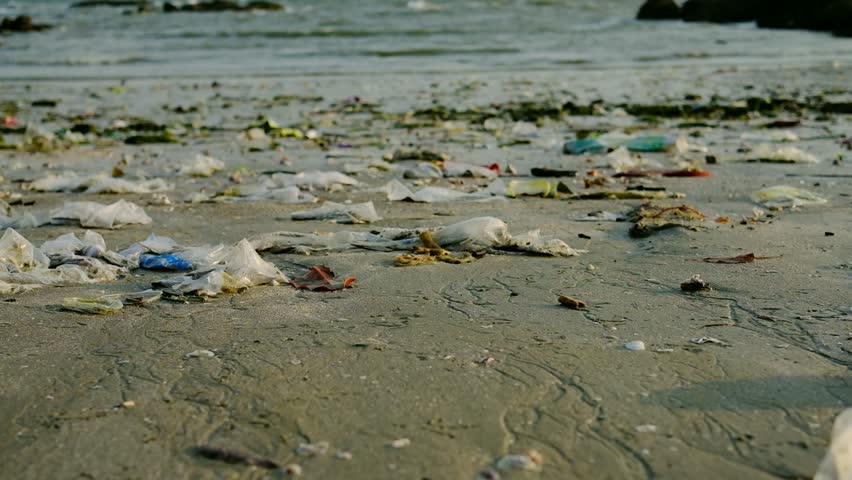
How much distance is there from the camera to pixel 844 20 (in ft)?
92.0

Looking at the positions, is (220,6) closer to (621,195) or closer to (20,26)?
(20,26)

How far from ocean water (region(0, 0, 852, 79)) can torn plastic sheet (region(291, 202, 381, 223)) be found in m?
12.7

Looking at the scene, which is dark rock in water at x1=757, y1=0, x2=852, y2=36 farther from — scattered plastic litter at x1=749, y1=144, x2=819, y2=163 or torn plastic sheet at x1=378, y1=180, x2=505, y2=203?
A: torn plastic sheet at x1=378, y1=180, x2=505, y2=203

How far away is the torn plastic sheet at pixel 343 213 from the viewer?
18.3 feet

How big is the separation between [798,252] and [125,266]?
306 centimetres

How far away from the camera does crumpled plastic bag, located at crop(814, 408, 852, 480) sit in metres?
2.08

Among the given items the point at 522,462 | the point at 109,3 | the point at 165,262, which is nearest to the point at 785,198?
the point at 165,262

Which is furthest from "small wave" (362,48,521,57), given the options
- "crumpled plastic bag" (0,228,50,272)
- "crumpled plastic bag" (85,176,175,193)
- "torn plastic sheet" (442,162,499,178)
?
"crumpled plastic bag" (0,228,50,272)

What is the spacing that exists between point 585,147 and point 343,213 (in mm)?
3253

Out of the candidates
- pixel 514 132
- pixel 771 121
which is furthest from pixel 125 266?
pixel 771 121

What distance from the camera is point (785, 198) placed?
5.96 meters

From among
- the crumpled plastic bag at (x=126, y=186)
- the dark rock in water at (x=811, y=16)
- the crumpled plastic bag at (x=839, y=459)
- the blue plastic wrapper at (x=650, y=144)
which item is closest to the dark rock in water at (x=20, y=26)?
the dark rock in water at (x=811, y=16)

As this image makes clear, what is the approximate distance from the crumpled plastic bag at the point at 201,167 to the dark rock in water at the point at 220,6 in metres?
31.7

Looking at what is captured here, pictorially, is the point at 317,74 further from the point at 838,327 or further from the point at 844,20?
the point at 844,20
